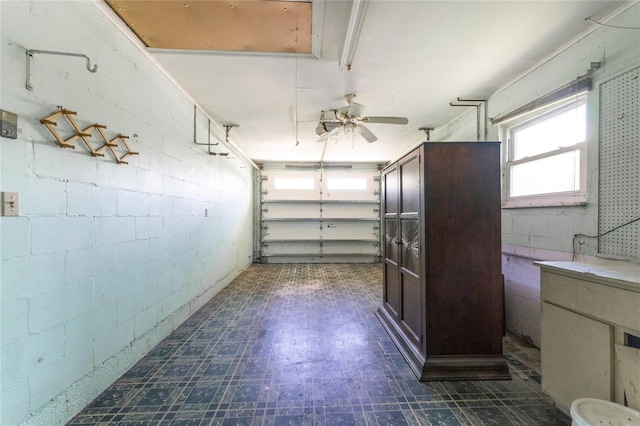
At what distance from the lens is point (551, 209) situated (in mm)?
2402

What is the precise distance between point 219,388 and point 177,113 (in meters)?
2.83

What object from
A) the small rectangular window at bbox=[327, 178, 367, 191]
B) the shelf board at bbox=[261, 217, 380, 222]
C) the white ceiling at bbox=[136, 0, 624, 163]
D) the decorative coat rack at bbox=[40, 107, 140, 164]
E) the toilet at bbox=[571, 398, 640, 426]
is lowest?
the toilet at bbox=[571, 398, 640, 426]

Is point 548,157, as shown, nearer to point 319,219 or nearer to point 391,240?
point 391,240

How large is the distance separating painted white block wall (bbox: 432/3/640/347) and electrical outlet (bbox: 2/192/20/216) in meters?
3.86

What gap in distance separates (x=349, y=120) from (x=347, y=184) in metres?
3.95

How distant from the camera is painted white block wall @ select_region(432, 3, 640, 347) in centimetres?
191

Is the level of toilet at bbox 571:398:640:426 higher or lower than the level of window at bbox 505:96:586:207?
lower

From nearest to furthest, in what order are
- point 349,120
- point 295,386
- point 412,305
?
point 295,386 < point 412,305 < point 349,120

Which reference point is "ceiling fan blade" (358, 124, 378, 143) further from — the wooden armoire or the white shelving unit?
the white shelving unit

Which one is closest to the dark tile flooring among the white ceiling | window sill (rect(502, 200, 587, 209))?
window sill (rect(502, 200, 587, 209))

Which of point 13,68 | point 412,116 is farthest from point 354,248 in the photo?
point 13,68

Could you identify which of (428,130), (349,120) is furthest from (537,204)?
(428,130)

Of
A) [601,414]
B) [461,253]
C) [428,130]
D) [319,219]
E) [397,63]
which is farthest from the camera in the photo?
[319,219]

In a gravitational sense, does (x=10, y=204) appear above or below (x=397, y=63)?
below
